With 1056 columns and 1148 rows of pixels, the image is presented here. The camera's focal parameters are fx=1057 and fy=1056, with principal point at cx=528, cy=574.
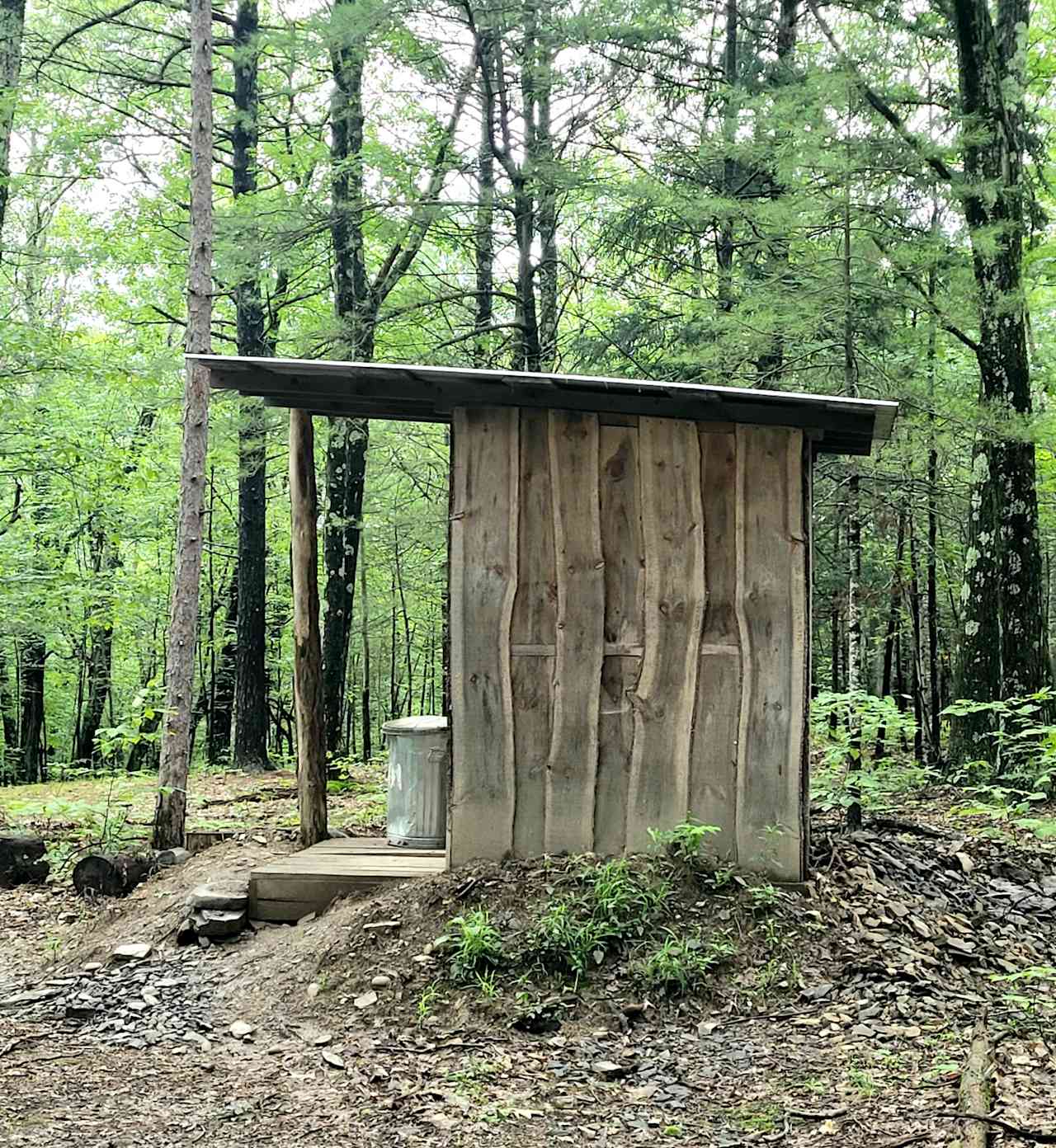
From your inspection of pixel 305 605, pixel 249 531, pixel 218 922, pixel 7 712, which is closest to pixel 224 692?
pixel 7 712

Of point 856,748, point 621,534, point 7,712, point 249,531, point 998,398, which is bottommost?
point 7,712

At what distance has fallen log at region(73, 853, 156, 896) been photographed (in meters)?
7.55

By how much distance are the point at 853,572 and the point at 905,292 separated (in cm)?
320

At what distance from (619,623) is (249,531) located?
9.33 meters

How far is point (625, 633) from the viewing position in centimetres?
625

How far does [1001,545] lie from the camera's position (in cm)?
1037

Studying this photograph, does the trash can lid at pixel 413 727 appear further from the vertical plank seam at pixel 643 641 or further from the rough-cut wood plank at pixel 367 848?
the vertical plank seam at pixel 643 641

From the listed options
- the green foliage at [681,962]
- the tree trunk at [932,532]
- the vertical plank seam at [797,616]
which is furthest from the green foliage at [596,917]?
the tree trunk at [932,532]

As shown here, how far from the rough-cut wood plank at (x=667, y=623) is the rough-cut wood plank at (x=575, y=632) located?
0.27 metres

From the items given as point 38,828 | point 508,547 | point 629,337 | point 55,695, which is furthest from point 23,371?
point 55,695

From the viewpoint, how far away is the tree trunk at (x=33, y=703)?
745 inches

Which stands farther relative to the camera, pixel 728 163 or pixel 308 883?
pixel 728 163

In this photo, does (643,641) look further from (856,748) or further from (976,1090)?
(976,1090)

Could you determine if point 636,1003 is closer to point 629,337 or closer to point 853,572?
point 853,572
